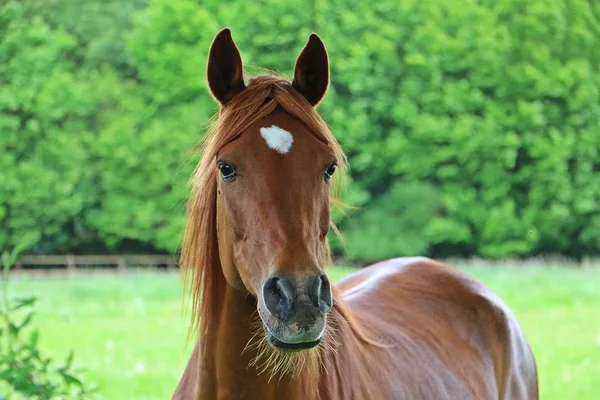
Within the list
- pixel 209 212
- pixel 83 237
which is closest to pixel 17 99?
pixel 83 237

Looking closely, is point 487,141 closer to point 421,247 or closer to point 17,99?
point 421,247

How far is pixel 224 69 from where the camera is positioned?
2602 millimetres

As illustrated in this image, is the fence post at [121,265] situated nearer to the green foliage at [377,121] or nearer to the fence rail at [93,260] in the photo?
the fence rail at [93,260]

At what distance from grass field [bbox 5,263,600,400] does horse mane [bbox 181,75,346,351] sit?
767 mm

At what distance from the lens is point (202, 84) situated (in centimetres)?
2603

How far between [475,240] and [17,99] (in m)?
15.4

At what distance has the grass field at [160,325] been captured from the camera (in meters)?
7.76

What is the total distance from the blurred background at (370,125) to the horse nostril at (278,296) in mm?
21161

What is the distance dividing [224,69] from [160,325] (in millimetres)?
10375

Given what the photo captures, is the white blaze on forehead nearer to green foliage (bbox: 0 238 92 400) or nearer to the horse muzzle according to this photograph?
the horse muzzle

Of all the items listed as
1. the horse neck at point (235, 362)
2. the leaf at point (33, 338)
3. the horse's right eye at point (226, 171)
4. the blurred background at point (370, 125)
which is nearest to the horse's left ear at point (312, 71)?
the horse's right eye at point (226, 171)

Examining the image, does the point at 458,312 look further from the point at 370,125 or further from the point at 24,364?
the point at 370,125

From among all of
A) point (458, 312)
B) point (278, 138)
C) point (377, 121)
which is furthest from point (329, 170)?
point (377, 121)

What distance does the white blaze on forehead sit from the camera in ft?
7.69
